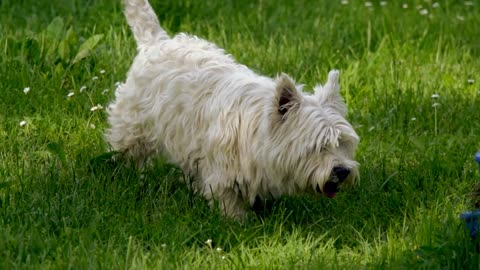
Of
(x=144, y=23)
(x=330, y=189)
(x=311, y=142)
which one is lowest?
(x=330, y=189)

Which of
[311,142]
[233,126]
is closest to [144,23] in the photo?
[233,126]

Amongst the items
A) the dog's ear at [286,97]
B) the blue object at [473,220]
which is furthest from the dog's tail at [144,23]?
the blue object at [473,220]

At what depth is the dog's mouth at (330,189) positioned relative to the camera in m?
5.48

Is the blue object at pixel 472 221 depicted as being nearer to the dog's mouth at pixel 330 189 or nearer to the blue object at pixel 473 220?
the blue object at pixel 473 220

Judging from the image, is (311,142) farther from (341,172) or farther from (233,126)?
(233,126)

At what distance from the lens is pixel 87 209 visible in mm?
5477

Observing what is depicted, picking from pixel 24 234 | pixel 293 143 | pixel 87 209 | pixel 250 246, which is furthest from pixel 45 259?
pixel 293 143

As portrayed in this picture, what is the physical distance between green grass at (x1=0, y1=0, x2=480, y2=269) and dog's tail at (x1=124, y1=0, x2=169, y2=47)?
26.6 inches

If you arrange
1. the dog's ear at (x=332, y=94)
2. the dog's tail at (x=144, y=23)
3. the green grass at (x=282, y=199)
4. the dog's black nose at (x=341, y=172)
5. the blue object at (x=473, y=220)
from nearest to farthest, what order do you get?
the blue object at (x=473, y=220), the green grass at (x=282, y=199), the dog's black nose at (x=341, y=172), the dog's ear at (x=332, y=94), the dog's tail at (x=144, y=23)

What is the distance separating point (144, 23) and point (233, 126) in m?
1.23

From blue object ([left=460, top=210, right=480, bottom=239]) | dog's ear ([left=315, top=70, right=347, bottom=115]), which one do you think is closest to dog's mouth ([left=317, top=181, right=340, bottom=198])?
dog's ear ([left=315, top=70, right=347, bottom=115])

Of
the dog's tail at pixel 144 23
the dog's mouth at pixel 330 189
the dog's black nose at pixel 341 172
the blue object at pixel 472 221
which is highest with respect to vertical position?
the dog's tail at pixel 144 23

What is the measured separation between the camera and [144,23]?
21.5 ft

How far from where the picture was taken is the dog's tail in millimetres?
6547
